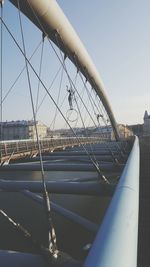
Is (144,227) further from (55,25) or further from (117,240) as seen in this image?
(55,25)

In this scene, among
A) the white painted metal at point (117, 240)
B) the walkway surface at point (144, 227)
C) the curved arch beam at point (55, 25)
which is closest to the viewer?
the white painted metal at point (117, 240)

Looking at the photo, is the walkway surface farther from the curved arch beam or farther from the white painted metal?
the curved arch beam

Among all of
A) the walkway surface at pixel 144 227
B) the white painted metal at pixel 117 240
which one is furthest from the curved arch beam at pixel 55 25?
the walkway surface at pixel 144 227

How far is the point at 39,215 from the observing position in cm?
1062

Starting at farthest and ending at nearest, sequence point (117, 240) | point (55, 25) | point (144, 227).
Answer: point (55, 25) → point (144, 227) → point (117, 240)

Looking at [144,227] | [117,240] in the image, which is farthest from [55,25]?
[117,240]

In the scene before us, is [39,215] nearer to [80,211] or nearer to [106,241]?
[80,211]

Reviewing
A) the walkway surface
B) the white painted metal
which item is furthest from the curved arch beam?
the walkway surface

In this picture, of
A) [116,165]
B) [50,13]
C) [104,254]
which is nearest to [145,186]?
[116,165]

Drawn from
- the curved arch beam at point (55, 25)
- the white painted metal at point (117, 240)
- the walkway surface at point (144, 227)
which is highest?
the curved arch beam at point (55, 25)

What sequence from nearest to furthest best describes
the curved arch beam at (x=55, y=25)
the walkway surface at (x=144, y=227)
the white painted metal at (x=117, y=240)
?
1. the white painted metal at (x=117, y=240)
2. the walkway surface at (x=144, y=227)
3. the curved arch beam at (x=55, y=25)

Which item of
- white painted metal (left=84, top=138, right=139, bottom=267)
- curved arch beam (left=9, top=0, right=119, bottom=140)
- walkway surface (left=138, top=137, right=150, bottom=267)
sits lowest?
walkway surface (left=138, top=137, right=150, bottom=267)

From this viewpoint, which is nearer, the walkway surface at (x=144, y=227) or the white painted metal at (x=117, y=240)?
the white painted metal at (x=117, y=240)

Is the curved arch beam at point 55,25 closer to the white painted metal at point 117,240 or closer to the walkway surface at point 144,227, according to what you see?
the white painted metal at point 117,240
